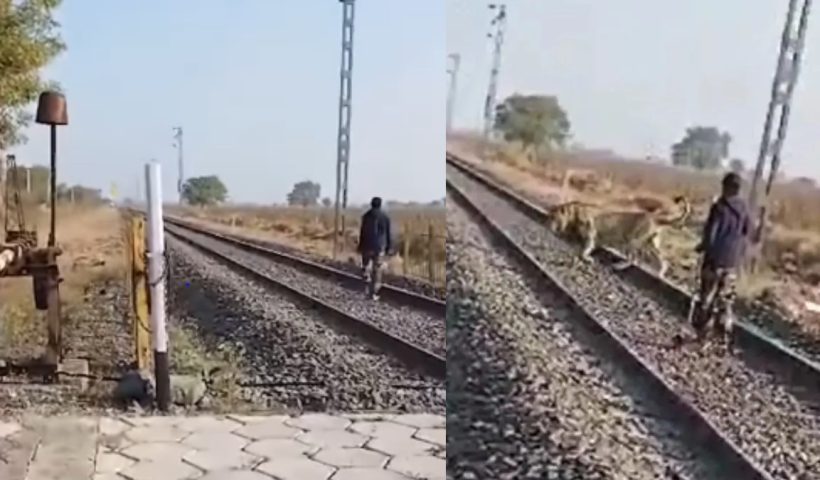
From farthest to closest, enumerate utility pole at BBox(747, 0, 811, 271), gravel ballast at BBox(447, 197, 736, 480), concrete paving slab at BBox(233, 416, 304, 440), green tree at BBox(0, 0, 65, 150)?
concrete paving slab at BBox(233, 416, 304, 440)
green tree at BBox(0, 0, 65, 150)
gravel ballast at BBox(447, 197, 736, 480)
utility pole at BBox(747, 0, 811, 271)

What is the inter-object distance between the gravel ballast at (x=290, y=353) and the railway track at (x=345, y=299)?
0.04m

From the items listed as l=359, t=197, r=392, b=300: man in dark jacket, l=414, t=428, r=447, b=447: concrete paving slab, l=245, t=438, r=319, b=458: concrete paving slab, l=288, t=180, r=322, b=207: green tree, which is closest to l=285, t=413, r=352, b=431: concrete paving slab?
l=245, t=438, r=319, b=458: concrete paving slab

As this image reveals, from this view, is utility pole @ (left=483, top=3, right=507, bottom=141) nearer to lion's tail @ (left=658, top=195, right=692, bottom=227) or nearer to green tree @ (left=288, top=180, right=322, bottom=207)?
lion's tail @ (left=658, top=195, right=692, bottom=227)

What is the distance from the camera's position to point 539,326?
2.40 m

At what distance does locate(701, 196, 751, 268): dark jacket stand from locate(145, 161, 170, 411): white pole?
1597mm

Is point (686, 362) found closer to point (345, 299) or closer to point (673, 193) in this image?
point (673, 193)

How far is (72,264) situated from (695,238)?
176 centimetres

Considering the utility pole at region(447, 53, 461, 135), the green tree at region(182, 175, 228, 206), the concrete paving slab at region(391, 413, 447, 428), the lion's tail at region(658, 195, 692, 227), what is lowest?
the concrete paving slab at region(391, 413, 447, 428)

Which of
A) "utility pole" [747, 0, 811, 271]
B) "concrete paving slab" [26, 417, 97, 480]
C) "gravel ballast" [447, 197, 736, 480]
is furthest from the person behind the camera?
"concrete paving slab" [26, 417, 97, 480]

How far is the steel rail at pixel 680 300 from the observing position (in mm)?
2289

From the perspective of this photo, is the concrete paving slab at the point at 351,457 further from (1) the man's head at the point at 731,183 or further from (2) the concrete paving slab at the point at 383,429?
(1) the man's head at the point at 731,183

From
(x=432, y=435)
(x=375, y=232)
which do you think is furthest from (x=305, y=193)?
(x=432, y=435)

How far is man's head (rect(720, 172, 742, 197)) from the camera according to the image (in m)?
2.27

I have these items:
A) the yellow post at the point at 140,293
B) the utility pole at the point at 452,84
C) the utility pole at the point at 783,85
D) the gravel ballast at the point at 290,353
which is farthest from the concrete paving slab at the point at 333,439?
the utility pole at the point at 783,85
